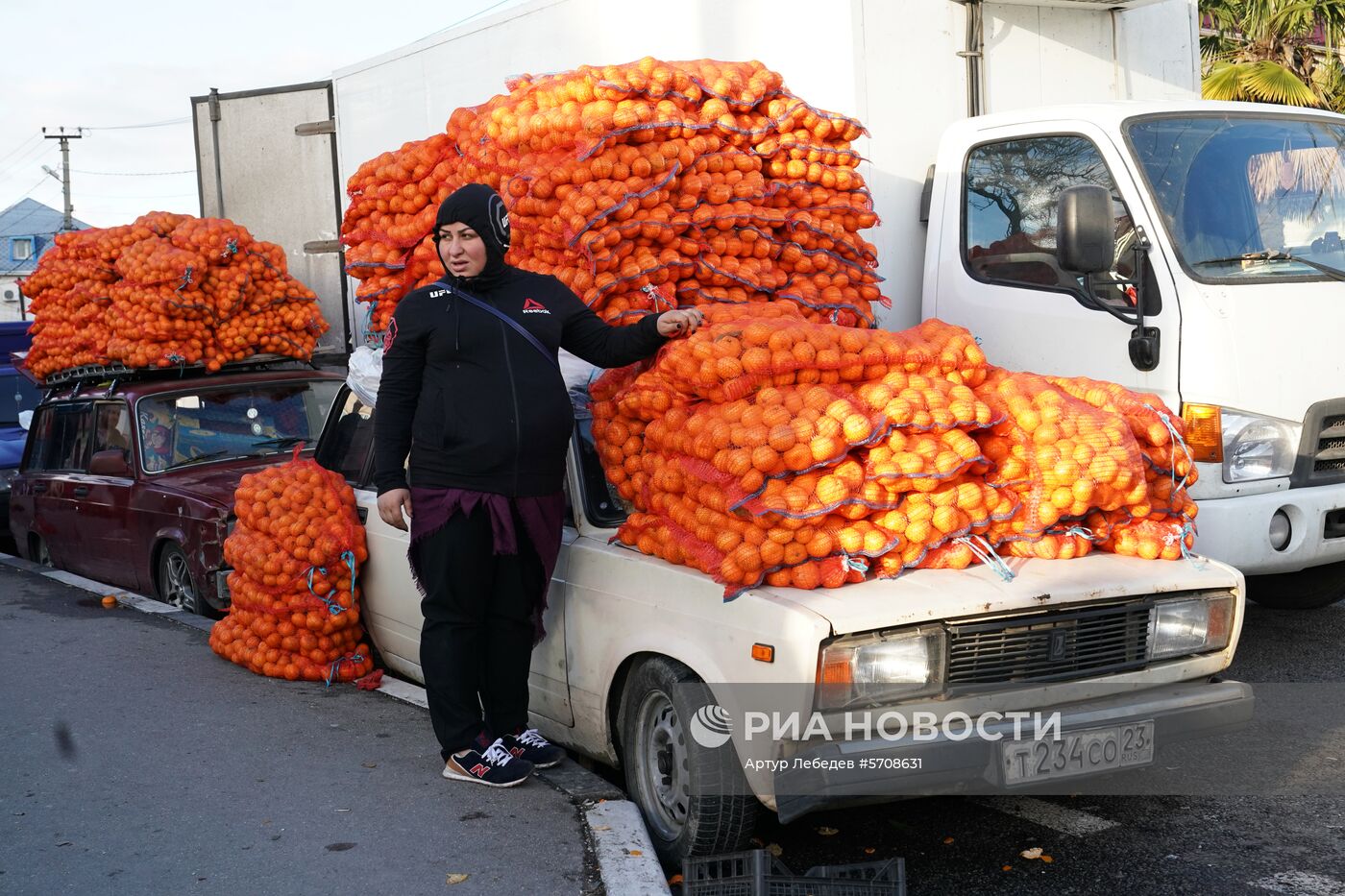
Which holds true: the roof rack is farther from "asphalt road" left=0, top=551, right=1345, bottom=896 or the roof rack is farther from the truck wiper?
the truck wiper

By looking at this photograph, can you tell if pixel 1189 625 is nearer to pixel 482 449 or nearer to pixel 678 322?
pixel 678 322

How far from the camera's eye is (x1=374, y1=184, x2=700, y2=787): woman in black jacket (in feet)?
15.2

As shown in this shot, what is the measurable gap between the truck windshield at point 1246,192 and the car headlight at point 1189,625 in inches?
72.3

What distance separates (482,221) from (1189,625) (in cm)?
282

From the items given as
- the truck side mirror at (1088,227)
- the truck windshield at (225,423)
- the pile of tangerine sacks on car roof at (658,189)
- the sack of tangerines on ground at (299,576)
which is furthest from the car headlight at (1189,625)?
the truck windshield at (225,423)

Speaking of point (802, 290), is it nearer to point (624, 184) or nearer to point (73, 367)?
point (624, 184)

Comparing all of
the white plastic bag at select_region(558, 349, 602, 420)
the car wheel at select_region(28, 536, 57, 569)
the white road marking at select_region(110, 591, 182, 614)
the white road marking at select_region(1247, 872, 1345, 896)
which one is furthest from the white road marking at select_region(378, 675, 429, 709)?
the car wheel at select_region(28, 536, 57, 569)

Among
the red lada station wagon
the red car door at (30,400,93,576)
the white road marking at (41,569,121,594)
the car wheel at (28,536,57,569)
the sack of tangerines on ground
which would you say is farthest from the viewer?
the car wheel at (28,536,57,569)

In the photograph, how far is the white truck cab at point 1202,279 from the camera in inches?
218

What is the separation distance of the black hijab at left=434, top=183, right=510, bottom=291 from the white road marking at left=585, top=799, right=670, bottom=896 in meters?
1.92

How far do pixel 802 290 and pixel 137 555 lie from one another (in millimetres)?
5402

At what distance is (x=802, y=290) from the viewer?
5531 mm

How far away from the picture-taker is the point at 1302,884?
3975mm

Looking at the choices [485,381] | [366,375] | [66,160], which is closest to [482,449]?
[485,381]
